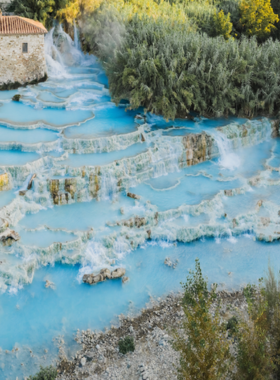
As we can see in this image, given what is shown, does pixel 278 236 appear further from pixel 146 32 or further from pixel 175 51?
pixel 146 32

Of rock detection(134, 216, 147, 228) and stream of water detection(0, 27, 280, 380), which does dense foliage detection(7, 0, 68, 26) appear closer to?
stream of water detection(0, 27, 280, 380)

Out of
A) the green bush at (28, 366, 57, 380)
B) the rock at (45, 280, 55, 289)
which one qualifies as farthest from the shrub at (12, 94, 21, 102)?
the green bush at (28, 366, 57, 380)

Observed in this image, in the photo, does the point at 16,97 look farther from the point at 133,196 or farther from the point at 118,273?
the point at 118,273

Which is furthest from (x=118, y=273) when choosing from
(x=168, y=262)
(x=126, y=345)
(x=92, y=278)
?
(x=126, y=345)

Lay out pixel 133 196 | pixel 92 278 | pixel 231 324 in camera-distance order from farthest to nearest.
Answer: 1. pixel 133 196
2. pixel 92 278
3. pixel 231 324

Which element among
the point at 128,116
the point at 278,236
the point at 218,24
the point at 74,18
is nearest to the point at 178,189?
the point at 278,236

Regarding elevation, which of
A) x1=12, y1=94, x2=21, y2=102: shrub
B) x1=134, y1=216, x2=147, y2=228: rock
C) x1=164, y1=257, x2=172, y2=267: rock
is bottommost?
x1=164, y1=257, x2=172, y2=267: rock

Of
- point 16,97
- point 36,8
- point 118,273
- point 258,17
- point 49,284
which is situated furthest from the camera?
point 258,17
